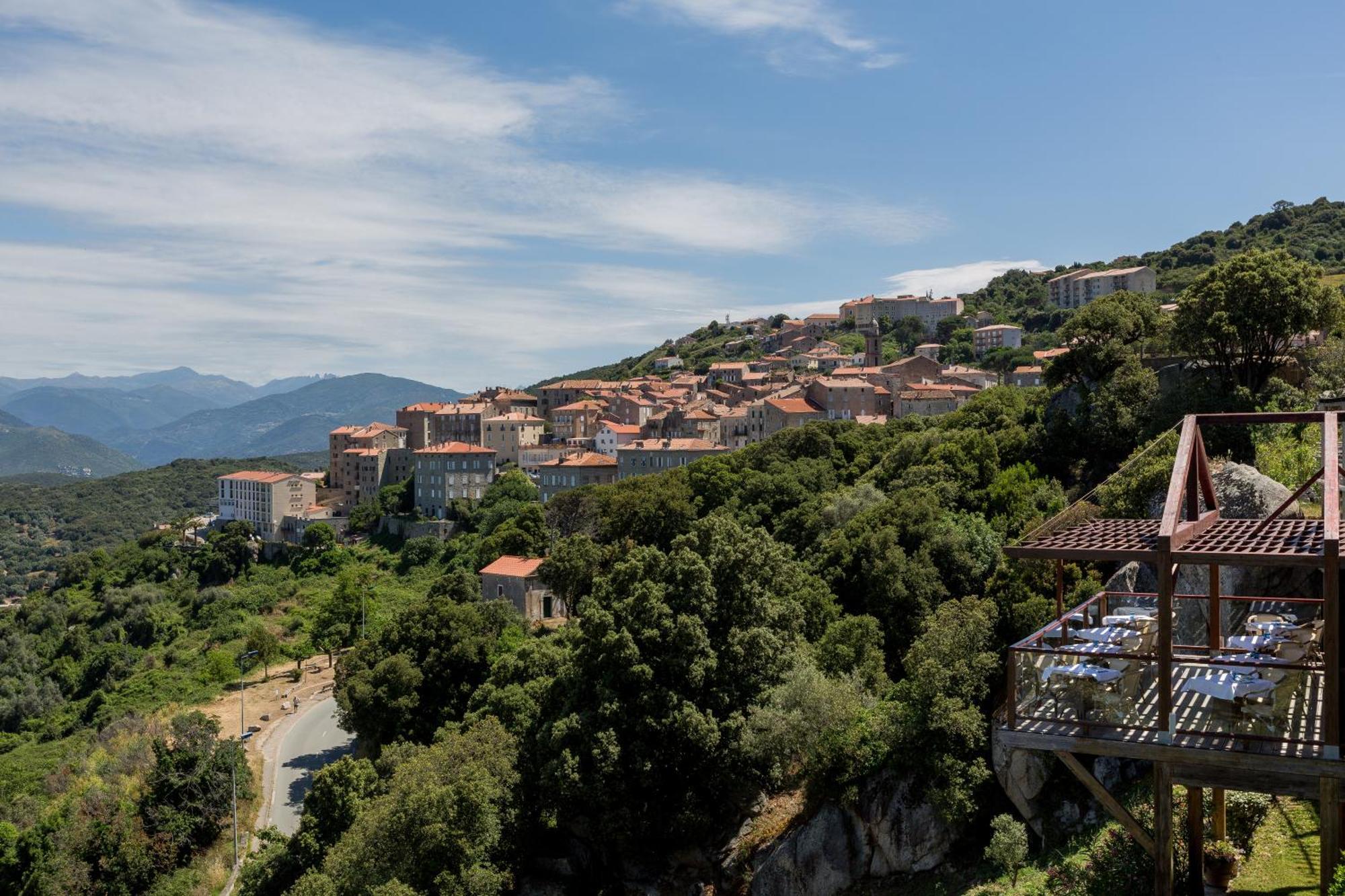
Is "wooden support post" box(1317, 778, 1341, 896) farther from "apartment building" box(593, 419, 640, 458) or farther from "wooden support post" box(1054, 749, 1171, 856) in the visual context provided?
"apartment building" box(593, 419, 640, 458)

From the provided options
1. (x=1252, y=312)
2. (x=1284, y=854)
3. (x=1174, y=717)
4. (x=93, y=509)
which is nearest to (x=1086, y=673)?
(x=1174, y=717)

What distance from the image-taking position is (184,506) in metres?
171

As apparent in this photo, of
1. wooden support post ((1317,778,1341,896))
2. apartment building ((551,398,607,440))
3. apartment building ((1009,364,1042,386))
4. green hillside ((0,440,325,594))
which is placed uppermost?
apartment building ((1009,364,1042,386))

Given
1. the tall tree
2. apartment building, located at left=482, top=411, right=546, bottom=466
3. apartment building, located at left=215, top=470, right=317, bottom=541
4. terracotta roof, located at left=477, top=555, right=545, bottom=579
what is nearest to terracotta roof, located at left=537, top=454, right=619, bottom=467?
apartment building, located at left=482, top=411, right=546, bottom=466

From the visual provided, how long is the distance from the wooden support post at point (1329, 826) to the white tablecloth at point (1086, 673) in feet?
5.46

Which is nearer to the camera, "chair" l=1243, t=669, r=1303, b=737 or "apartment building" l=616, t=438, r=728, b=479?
"chair" l=1243, t=669, r=1303, b=737

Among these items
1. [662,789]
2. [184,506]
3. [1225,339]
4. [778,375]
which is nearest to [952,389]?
[778,375]

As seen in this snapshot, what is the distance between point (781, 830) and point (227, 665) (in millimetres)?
41808

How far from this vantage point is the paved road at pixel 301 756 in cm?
3366

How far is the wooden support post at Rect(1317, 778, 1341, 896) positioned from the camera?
7484 mm

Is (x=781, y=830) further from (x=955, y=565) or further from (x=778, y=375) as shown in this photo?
(x=778, y=375)

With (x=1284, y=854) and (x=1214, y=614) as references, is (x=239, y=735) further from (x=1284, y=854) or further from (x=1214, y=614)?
(x=1214, y=614)

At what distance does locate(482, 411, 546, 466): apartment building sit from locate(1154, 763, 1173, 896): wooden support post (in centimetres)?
8853

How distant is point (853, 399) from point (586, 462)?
23.7 metres
